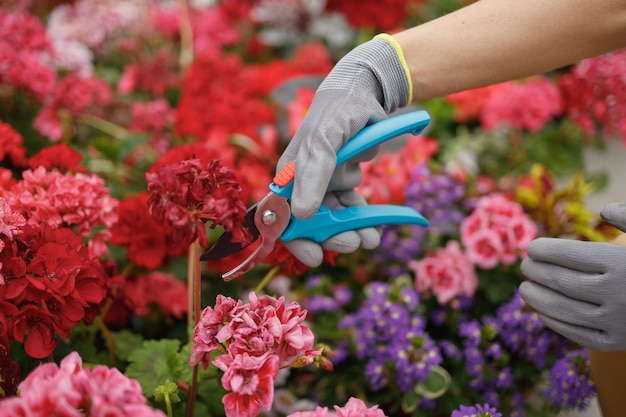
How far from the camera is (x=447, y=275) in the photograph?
4.01 feet

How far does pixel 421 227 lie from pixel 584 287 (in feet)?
1.78

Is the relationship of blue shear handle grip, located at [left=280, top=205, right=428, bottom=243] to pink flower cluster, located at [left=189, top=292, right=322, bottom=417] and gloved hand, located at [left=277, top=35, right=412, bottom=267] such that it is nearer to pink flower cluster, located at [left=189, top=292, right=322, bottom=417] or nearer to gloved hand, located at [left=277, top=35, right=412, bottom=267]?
gloved hand, located at [left=277, top=35, right=412, bottom=267]

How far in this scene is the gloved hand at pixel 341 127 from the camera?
78 cm

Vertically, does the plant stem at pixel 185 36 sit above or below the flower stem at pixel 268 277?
above

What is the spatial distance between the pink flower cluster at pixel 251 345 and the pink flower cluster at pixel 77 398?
0.14 m

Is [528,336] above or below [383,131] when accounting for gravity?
below

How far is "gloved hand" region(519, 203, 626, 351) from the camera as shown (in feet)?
2.59

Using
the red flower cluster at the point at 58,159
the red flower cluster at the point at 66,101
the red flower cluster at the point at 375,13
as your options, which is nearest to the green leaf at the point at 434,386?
the red flower cluster at the point at 58,159

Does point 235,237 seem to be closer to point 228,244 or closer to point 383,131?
point 228,244

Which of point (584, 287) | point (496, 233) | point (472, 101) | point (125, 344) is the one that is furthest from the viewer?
point (472, 101)

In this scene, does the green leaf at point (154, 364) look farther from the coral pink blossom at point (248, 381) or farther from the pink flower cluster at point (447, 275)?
the pink flower cluster at point (447, 275)

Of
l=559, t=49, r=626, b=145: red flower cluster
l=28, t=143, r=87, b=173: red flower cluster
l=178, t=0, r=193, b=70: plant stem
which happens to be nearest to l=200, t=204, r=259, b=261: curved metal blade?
l=28, t=143, r=87, b=173: red flower cluster

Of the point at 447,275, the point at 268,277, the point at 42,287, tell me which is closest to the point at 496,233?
the point at 447,275

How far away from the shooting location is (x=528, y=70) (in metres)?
0.99
